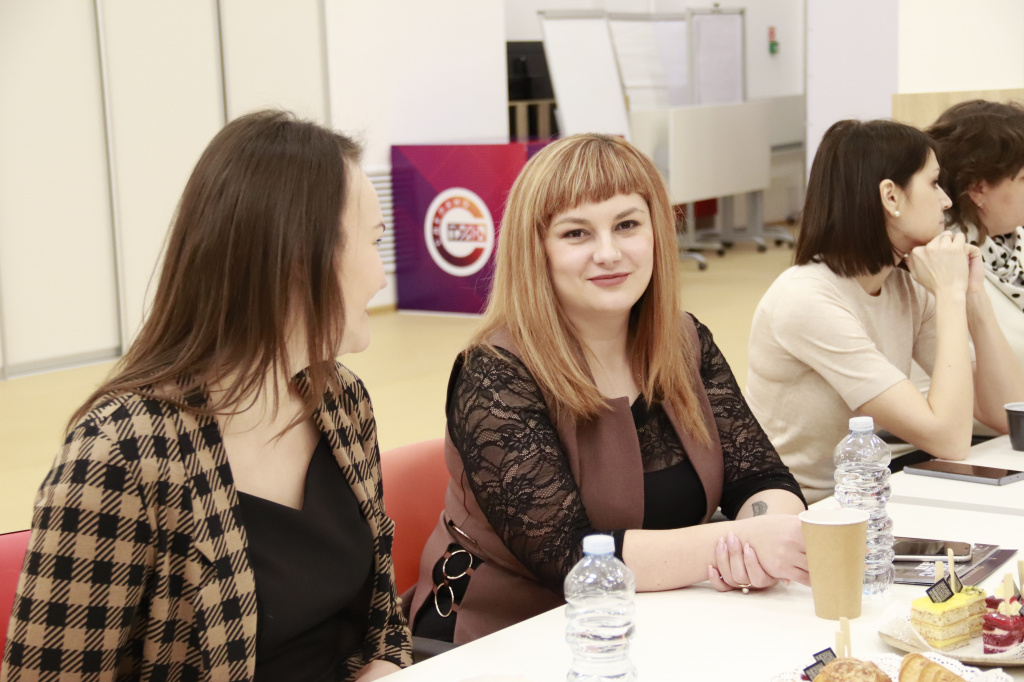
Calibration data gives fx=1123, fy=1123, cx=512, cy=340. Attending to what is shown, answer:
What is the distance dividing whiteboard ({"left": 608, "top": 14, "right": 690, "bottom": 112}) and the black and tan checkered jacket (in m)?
8.95

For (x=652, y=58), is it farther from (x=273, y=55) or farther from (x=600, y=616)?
(x=600, y=616)

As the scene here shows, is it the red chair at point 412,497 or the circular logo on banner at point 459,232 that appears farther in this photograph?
the circular logo on banner at point 459,232

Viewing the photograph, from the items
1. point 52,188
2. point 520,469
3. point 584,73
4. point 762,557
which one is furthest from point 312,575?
point 584,73

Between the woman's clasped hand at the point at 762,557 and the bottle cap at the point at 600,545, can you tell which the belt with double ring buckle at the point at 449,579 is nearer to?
the woman's clasped hand at the point at 762,557

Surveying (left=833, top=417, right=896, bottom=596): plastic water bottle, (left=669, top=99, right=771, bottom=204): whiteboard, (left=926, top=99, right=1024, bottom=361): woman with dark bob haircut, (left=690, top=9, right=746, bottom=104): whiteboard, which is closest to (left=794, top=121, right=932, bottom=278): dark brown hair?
(left=926, top=99, right=1024, bottom=361): woman with dark bob haircut

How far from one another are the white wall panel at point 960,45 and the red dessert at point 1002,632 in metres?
3.93

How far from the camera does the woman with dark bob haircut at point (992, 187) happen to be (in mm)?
3074

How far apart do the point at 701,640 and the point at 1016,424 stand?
1.29 meters

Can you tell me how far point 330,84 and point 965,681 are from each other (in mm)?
7102

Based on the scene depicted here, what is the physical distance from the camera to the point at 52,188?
20.3 feet

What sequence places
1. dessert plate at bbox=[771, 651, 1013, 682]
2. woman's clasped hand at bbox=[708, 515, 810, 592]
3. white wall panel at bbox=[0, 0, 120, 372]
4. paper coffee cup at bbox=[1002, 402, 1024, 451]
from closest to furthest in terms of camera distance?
dessert plate at bbox=[771, 651, 1013, 682] < woman's clasped hand at bbox=[708, 515, 810, 592] < paper coffee cup at bbox=[1002, 402, 1024, 451] < white wall panel at bbox=[0, 0, 120, 372]

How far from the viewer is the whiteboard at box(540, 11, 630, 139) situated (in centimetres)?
930

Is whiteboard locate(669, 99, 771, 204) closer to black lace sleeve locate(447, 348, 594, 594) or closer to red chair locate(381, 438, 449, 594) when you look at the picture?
red chair locate(381, 438, 449, 594)

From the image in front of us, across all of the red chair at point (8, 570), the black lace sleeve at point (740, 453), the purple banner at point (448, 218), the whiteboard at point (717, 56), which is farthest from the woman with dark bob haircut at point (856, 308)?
the whiteboard at point (717, 56)
